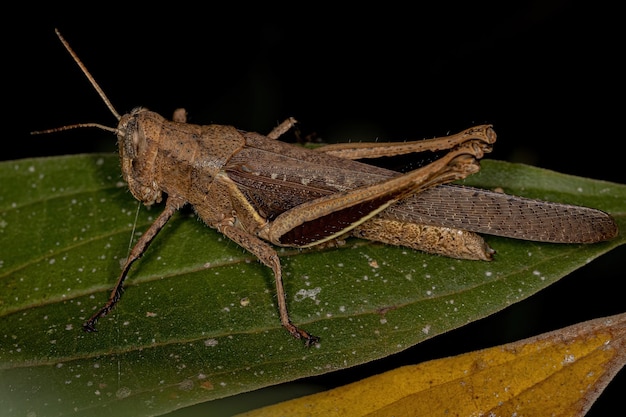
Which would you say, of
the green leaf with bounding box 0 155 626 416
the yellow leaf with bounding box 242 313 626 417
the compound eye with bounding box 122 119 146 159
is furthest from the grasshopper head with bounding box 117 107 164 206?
the yellow leaf with bounding box 242 313 626 417

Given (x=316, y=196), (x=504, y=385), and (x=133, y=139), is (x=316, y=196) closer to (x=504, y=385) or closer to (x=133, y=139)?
(x=133, y=139)

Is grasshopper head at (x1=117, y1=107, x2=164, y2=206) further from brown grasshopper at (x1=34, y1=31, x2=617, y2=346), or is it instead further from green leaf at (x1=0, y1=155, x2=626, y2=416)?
green leaf at (x1=0, y1=155, x2=626, y2=416)

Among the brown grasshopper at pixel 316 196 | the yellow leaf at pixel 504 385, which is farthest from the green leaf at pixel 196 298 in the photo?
the yellow leaf at pixel 504 385

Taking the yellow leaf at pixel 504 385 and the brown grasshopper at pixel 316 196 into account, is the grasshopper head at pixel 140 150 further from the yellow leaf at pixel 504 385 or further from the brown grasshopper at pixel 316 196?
the yellow leaf at pixel 504 385

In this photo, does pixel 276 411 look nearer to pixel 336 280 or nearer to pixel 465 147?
pixel 336 280

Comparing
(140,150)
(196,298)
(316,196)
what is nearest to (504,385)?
(316,196)

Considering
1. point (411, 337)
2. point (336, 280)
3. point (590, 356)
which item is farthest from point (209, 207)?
point (590, 356)
